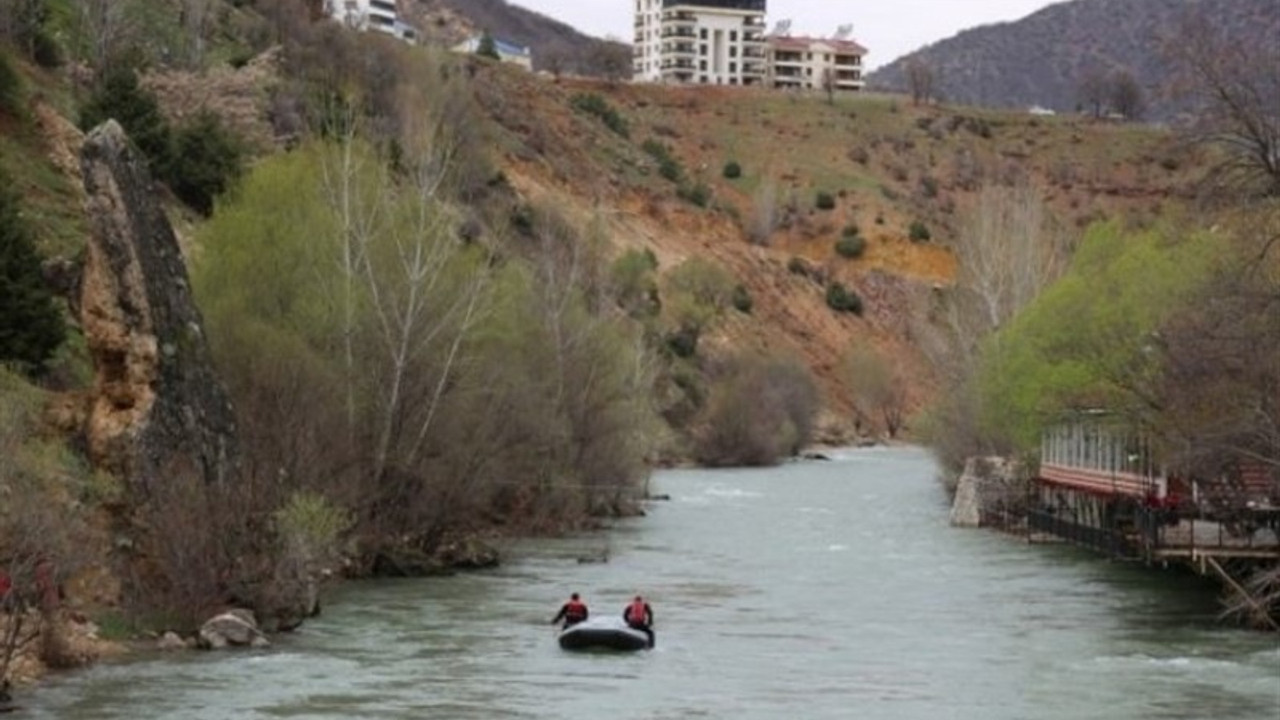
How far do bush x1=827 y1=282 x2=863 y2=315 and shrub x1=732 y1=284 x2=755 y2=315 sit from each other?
10.8 meters

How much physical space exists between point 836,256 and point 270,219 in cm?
11513

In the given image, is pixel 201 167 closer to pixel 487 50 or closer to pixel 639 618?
pixel 639 618

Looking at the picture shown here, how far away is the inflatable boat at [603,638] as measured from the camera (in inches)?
1646

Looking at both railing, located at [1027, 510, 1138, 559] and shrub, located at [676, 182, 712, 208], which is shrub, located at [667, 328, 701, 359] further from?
railing, located at [1027, 510, 1138, 559]

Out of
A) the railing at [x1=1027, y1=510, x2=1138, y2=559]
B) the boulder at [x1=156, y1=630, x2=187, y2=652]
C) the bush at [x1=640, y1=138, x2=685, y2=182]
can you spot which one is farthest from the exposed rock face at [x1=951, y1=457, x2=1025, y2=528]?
the bush at [x1=640, y1=138, x2=685, y2=182]

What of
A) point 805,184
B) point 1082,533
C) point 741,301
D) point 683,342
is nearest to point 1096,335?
point 1082,533

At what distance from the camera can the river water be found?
34781mm

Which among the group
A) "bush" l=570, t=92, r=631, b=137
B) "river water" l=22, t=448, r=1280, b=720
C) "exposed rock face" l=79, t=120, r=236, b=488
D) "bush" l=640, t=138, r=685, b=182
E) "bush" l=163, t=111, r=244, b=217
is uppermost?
"bush" l=570, t=92, r=631, b=137

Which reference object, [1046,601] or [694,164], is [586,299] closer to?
[1046,601]

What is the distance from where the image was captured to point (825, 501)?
85.7 metres

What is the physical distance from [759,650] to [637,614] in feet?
7.99

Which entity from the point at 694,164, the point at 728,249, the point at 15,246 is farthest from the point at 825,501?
the point at 694,164

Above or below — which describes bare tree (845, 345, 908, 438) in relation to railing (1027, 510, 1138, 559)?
above

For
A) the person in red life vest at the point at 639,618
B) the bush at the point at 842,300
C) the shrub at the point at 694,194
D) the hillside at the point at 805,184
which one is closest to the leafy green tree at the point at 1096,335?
the person in red life vest at the point at 639,618
